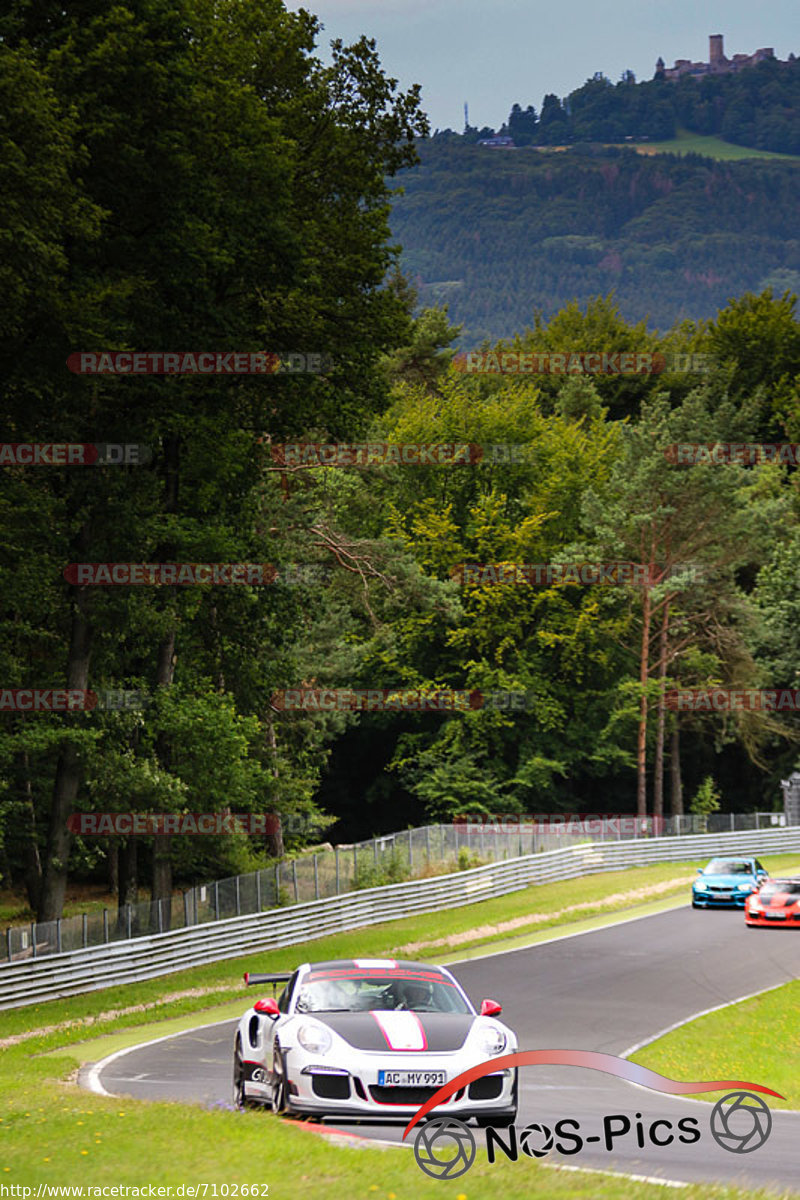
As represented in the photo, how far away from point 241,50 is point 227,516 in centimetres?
945

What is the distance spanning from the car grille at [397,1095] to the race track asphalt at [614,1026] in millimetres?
284

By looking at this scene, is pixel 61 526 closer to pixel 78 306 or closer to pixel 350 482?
pixel 78 306

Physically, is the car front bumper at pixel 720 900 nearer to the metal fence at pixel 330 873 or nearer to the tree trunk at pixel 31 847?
the metal fence at pixel 330 873

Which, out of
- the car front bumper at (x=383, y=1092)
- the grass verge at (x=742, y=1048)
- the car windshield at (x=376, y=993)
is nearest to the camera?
the car front bumper at (x=383, y=1092)

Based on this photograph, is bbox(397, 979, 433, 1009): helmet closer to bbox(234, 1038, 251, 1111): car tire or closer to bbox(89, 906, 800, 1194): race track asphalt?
bbox(89, 906, 800, 1194): race track asphalt

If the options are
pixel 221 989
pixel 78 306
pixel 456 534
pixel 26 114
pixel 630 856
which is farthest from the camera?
pixel 456 534

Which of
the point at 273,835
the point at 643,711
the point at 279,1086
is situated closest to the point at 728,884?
the point at 273,835

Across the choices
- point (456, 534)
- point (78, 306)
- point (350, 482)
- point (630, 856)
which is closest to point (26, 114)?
point (78, 306)

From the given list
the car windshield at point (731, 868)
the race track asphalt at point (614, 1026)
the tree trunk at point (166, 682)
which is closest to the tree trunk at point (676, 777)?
the car windshield at point (731, 868)

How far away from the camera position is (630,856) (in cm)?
5194

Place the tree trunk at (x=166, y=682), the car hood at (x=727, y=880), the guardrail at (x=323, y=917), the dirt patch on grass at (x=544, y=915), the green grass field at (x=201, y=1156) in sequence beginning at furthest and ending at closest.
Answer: the car hood at (x=727, y=880) < the dirt patch on grass at (x=544, y=915) < the tree trunk at (x=166, y=682) < the guardrail at (x=323, y=917) < the green grass field at (x=201, y=1156)

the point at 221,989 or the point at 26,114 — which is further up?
the point at 26,114

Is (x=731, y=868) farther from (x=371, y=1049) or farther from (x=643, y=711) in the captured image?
(x=371, y=1049)

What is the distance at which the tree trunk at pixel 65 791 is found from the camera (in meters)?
29.0
